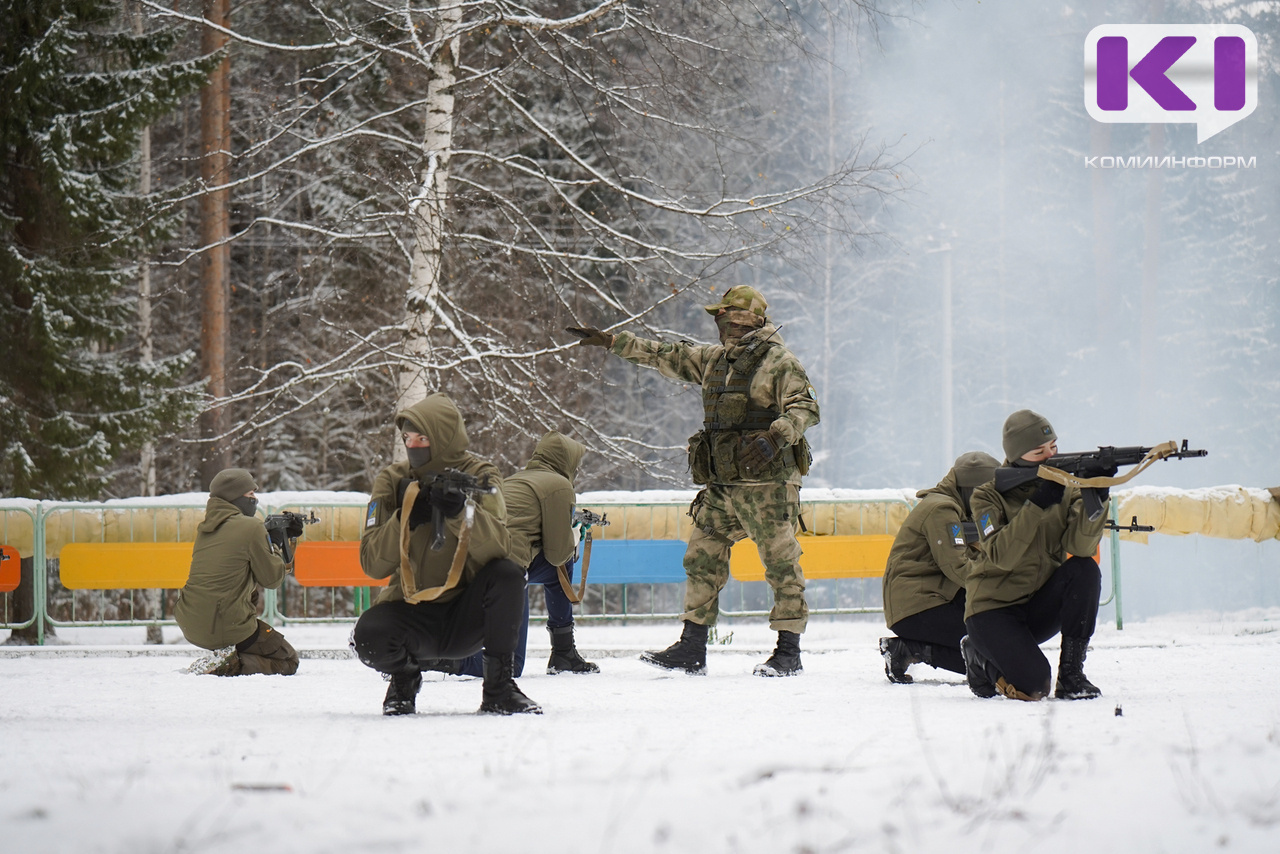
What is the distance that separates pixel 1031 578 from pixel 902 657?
1.25 m

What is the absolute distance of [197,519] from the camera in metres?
10.2

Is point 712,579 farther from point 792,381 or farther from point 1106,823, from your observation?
point 1106,823

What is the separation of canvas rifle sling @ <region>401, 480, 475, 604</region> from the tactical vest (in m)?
2.22

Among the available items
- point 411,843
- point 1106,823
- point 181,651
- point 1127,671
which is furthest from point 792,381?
point 181,651

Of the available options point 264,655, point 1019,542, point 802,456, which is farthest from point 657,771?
point 264,655

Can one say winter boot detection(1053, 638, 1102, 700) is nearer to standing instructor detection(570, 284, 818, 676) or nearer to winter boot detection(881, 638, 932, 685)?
winter boot detection(881, 638, 932, 685)

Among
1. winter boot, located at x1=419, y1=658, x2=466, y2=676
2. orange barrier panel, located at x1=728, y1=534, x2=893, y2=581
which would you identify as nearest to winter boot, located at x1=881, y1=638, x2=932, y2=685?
winter boot, located at x1=419, y1=658, x2=466, y2=676

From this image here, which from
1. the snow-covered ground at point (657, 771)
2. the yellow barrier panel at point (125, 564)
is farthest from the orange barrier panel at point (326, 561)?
the snow-covered ground at point (657, 771)

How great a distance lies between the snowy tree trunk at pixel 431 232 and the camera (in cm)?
1034

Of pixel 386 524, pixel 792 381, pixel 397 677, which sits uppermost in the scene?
pixel 792 381

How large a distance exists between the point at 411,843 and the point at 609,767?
953 millimetres

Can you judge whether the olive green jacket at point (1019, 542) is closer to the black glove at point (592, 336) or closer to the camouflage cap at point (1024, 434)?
the camouflage cap at point (1024, 434)

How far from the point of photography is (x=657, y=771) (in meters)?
3.36

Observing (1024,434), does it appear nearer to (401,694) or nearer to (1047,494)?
(1047,494)
